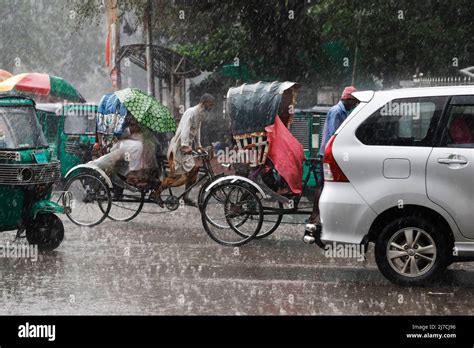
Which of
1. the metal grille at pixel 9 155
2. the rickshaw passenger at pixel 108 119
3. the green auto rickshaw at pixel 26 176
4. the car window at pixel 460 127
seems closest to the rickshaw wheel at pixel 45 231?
the green auto rickshaw at pixel 26 176

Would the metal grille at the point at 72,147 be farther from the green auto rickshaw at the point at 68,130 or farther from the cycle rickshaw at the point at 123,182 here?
the cycle rickshaw at the point at 123,182

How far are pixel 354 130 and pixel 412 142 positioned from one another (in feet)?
1.84

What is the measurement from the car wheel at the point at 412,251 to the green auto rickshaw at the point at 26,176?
4.06 m

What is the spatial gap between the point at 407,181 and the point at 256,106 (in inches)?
135

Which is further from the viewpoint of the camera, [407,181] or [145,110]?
[145,110]

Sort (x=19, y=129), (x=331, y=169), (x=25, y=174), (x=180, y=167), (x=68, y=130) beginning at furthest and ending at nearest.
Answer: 1. (x=68, y=130)
2. (x=180, y=167)
3. (x=19, y=129)
4. (x=25, y=174)
5. (x=331, y=169)

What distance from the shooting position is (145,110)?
43.8 feet

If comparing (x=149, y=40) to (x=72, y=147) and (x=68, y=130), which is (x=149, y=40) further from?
(x=72, y=147)

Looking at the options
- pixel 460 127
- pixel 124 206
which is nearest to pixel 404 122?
pixel 460 127

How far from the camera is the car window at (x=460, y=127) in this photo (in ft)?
27.7

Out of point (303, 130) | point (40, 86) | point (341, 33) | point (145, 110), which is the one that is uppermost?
point (341, 33)

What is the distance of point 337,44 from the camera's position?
23.7 m

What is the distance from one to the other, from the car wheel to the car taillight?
64cm
